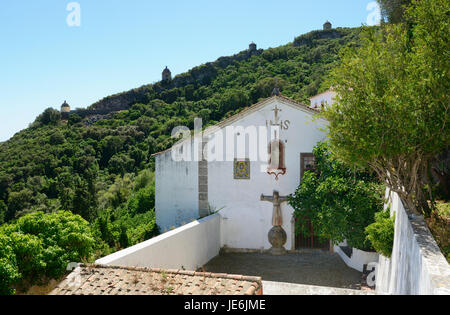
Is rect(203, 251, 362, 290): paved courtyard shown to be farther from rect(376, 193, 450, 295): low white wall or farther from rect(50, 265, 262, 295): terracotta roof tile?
rect(50, 265, 262, 295): terracotta roof tile

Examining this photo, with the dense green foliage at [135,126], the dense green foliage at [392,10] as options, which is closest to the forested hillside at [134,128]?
the dense green foliage at [135,126]

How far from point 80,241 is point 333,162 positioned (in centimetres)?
867

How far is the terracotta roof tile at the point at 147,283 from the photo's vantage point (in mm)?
5562

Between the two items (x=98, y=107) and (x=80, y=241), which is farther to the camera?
(x=98, y=107)

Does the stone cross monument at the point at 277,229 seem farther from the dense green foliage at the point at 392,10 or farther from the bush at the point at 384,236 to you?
the dense green foliage at the point at 392,10

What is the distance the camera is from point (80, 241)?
21.4ft

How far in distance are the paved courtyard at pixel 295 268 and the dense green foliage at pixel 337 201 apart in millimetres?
957

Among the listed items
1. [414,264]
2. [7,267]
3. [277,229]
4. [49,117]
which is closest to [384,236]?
[414,264]

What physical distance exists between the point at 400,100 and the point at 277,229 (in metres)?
7.88

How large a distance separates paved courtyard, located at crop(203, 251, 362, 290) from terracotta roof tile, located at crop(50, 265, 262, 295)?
4.37 meters

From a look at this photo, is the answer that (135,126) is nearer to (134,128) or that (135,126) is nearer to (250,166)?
(134,128)

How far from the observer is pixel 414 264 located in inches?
190
